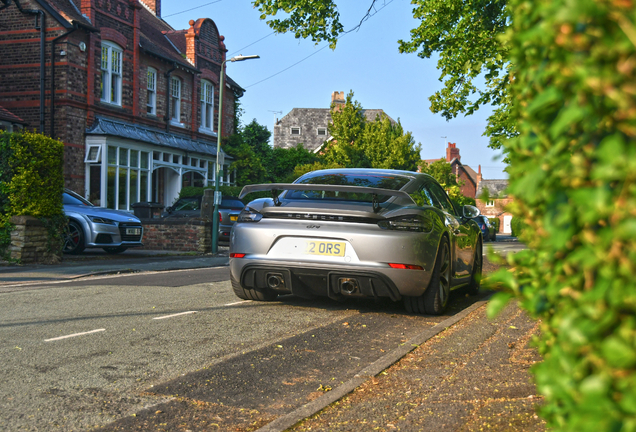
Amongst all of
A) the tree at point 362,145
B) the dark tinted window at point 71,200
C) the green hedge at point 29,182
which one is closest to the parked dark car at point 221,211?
the dark tinted window at point 71,200

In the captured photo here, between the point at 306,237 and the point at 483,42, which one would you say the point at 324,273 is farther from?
the point at 483,42

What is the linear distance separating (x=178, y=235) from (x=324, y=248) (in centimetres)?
1296

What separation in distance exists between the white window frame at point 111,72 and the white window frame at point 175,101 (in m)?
4.12

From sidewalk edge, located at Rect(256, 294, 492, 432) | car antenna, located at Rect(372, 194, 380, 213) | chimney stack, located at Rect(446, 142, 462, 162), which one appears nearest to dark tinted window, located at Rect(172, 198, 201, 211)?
car antenna, located at Rect(372, 194, 380, 213)

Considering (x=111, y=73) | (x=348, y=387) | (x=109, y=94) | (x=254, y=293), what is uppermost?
(x=111, y=73)

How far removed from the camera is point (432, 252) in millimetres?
5973

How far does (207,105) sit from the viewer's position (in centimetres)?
3350

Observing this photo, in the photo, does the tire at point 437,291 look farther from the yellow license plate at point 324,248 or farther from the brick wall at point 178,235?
the brick wall at point 178,235

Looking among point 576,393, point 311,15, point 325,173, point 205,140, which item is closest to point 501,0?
point 311,15

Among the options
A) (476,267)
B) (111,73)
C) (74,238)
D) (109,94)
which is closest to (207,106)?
(111,73)

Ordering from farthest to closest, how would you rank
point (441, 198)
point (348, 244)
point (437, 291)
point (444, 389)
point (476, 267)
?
point (476, 267), point (441, 198), point (437, 291), point (348, 244), point (444, 389)

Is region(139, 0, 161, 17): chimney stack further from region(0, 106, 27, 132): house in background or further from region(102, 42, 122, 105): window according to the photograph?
region(0, 106, 27, 132): house in background

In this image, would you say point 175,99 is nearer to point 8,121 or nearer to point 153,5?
point 153,5

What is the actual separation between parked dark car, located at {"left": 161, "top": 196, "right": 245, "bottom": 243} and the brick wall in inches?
73.9
